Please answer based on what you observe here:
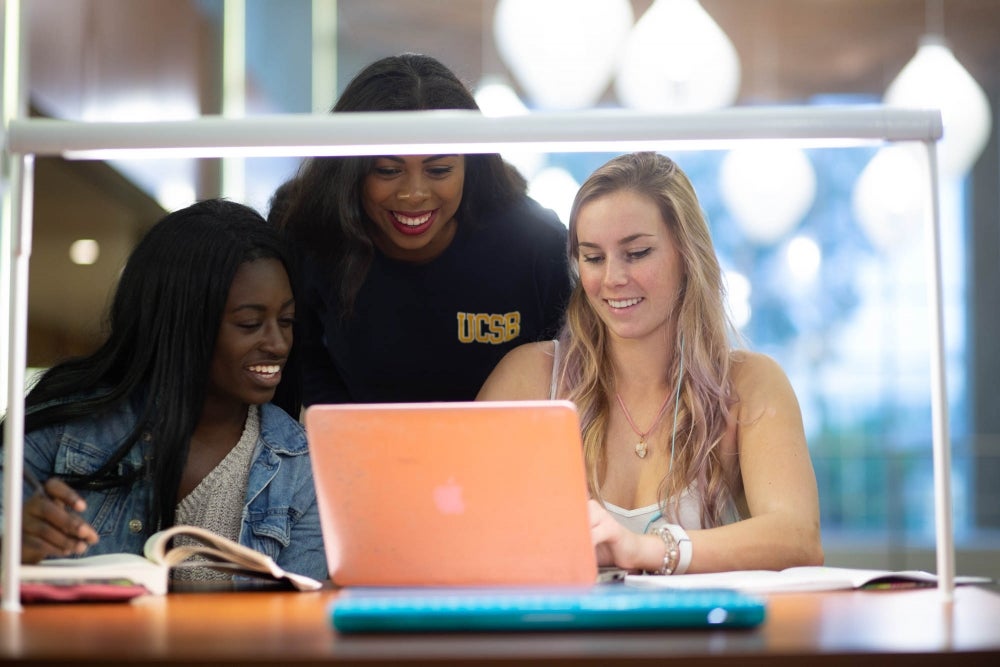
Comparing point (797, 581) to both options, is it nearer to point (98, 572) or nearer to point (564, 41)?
point (98, 572)

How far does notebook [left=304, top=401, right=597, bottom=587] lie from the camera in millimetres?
1077

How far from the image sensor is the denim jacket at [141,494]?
157 centimetres

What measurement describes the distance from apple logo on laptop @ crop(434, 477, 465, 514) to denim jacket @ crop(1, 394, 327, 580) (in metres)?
0.55

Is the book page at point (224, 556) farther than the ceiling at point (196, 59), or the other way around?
the ceiling at point (196, 59)

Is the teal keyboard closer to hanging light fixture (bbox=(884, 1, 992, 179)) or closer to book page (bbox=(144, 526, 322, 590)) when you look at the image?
book page (bbox=(144, 526, 322, 590))

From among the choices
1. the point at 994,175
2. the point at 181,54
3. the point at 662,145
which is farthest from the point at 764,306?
the point at 662,145

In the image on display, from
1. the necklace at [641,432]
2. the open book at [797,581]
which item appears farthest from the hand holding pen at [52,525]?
the necklace at [641,432]

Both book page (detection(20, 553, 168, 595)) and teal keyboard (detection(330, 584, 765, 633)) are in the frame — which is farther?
book page (detection(20, 553, 168, 595))

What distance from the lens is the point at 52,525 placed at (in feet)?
3.83

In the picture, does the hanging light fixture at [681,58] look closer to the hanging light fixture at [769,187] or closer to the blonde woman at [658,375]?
the hanging light fixture at [769,187]

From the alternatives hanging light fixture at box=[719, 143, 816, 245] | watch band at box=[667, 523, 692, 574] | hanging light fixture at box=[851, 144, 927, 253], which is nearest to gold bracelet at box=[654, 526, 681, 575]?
watch band at box=[667, 523, 692, 574]

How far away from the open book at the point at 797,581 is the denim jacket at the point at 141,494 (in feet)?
1.83

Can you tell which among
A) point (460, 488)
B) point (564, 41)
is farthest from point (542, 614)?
point (564, 41)

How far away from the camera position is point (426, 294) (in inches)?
79.8
